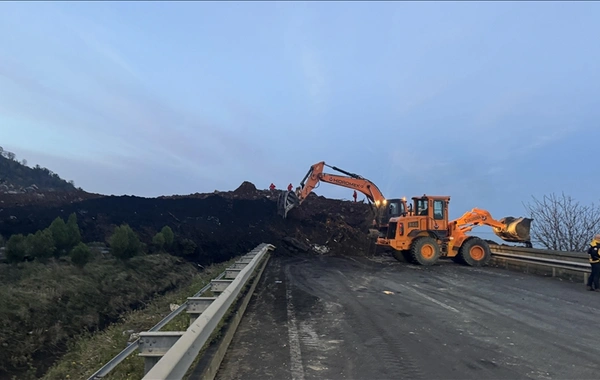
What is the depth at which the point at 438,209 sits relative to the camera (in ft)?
60.0

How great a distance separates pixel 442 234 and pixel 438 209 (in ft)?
3.70

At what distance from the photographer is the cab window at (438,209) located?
18.2 metres

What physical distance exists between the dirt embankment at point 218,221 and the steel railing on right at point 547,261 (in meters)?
8.55

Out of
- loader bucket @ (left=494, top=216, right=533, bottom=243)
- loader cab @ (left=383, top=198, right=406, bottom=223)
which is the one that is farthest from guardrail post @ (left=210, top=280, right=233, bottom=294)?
loader cab @ (left=383, top=198, right=406, bottom=223)

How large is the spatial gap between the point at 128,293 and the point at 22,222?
12479mm

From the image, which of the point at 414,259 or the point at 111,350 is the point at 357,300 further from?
the point at 414,259

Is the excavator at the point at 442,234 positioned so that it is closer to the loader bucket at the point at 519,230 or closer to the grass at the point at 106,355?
the loader bucket at the point at 519,230

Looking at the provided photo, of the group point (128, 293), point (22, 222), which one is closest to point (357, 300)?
point (128, 293)

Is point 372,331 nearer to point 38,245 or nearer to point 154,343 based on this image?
point 154,343

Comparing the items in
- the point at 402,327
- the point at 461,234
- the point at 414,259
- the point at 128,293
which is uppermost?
the point at 461,234

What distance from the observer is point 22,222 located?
2159cm

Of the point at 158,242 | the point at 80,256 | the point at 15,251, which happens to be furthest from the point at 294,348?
the point at 158,242

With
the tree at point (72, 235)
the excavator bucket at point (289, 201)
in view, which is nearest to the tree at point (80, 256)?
the tree at point (72, 235)

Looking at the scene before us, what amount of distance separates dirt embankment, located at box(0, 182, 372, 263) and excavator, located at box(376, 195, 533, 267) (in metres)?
6.22
